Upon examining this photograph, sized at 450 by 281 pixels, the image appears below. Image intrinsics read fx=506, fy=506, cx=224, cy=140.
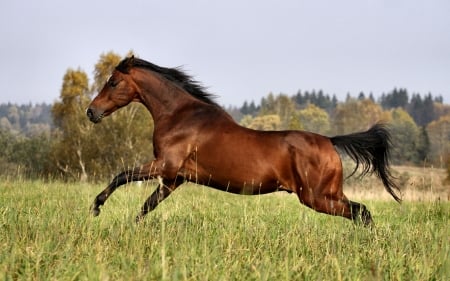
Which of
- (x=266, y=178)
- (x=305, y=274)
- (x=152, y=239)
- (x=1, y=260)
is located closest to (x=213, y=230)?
(x=152, y=239)

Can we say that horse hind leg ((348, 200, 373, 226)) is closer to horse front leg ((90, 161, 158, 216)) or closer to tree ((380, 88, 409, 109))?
horse front leg ((90, 161, 158, 216))

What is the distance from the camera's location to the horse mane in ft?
24.6

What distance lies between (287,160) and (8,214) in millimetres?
3394

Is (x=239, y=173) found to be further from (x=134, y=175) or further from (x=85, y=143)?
(x=85, y=143)

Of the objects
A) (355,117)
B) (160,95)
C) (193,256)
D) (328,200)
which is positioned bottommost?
(193,256)

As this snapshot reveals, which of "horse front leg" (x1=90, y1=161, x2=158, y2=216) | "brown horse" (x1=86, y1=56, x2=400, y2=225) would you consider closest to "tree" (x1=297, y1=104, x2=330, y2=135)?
"brown horse" (x1=86, y1=56, x2=400, y2=225)

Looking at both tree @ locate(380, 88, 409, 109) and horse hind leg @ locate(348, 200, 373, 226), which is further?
tree @ locate(380, 88, 409, 109)

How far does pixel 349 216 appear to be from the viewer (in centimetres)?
662

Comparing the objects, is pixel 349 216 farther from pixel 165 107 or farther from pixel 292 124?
pixel 292 124

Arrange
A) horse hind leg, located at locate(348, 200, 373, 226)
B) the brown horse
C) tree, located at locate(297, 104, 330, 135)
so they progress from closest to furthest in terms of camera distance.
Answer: horse hind leg, located at locate(348, 200, 373, 226) → the brown horse → tree, located at locate(297, 104, 330, 135)

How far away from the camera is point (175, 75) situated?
25.4 ft

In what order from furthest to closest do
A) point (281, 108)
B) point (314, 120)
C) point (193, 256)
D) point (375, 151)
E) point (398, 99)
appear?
point (398, 99)
point (314, 120)
point (281, 108)
point (375, 151)
point (193, 256)

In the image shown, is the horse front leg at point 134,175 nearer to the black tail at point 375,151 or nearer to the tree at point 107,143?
the black tail at point 375,151

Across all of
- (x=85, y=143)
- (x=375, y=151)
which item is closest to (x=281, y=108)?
(x=85, y=143)
